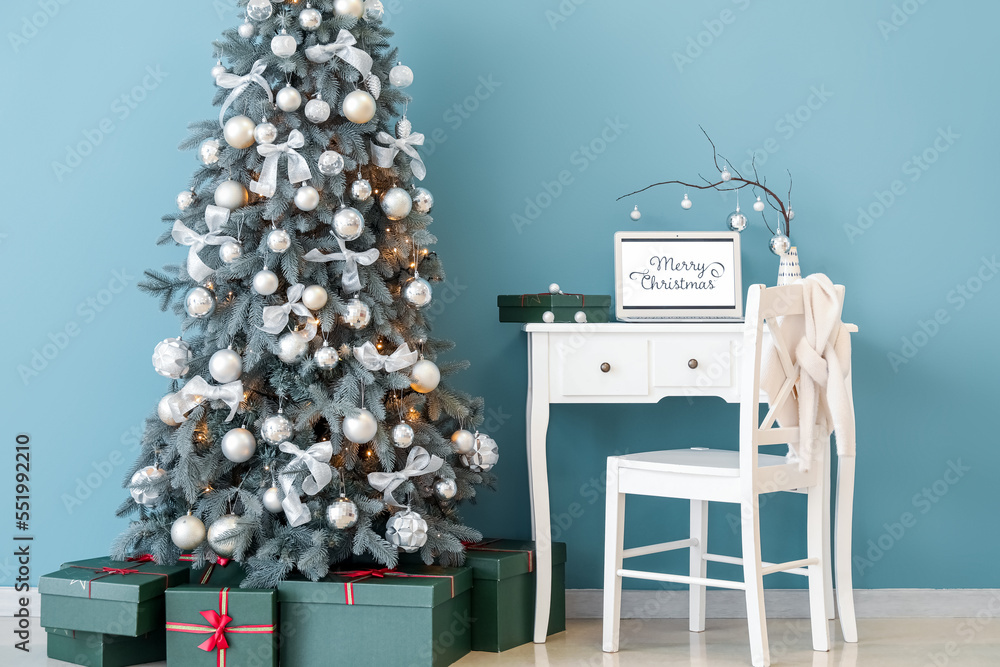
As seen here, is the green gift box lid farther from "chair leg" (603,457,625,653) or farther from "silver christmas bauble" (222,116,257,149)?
"silver christmas bauble" (222,116,257,149)

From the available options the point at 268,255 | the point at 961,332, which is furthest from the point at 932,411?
the point at 268,255

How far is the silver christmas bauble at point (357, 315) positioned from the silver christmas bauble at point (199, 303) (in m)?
0.31

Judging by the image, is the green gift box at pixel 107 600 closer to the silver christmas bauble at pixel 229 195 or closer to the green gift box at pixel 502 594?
the green gift box at pixel 502 594

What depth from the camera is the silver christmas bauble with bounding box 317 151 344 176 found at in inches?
76.0

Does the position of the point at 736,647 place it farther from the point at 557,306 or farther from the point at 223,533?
the point at 223,533

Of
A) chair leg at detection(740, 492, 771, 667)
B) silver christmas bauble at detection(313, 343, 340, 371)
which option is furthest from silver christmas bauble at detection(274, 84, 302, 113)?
chair leg at detection(740, 492, 771, 667)

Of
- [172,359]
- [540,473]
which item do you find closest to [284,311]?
[172,359]

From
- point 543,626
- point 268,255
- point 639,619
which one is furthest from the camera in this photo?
point 639,619

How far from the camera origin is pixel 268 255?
1.94 metres

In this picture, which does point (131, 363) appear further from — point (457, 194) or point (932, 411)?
point (932, 411)

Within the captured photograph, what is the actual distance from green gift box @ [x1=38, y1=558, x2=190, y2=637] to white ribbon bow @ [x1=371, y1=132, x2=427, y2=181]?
1.08 m

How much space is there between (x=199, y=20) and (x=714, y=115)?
153 cm

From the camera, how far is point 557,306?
7.30 ft

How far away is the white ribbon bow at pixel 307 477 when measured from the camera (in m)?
1.86
